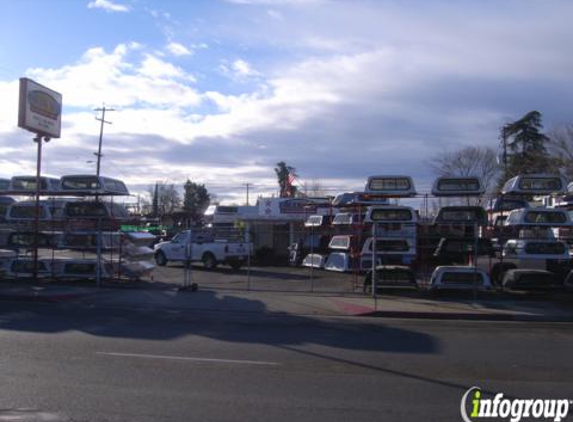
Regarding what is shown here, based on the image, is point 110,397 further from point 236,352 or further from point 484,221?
point 484,221

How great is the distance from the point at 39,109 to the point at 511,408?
770 inches

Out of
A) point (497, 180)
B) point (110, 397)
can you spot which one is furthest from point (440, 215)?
point (497, 180)

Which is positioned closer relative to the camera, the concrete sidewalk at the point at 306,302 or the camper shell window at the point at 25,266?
the concrete sidewalk at the point at 306,302

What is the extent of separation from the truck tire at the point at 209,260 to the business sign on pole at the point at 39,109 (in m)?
9.29

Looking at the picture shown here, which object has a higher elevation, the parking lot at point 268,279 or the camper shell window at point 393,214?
the camper shell window at point 393,214

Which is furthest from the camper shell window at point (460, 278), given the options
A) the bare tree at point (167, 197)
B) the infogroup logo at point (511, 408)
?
the bare tree at point (167, 197)

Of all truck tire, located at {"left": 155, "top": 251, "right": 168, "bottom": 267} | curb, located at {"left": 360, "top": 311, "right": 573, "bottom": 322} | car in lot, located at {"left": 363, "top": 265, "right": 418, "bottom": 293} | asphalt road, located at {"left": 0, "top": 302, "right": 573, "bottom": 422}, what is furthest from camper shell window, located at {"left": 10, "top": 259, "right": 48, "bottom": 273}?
curb, located at {"left": 360, "top": 311, "right": 573, "bottom": 322}

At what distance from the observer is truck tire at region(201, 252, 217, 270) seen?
2883 cm

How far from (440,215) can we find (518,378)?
36.0ft

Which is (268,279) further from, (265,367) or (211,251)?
(265,367)

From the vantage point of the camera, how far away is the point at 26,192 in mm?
22375

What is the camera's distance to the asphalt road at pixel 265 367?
6309 mm

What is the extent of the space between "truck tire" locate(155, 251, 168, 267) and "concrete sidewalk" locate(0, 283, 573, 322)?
1100cm

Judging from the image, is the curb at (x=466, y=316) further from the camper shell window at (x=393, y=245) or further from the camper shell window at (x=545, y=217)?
the camper shell window at (x=393, y=245)
